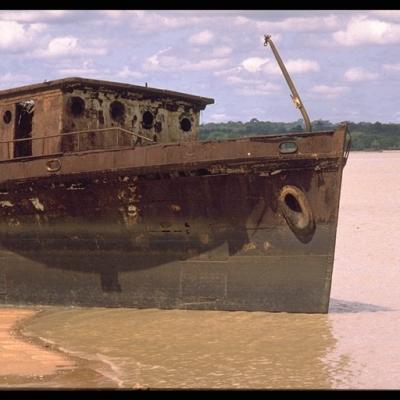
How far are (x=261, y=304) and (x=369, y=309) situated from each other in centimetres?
240

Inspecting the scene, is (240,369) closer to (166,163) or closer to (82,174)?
(166,163)

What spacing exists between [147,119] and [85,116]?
135 cm

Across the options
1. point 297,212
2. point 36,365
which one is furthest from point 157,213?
point 36,365

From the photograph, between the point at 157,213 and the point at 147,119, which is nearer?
the point at 157,213

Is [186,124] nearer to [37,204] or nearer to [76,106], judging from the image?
[76,106]

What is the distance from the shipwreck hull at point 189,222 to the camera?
436 inches

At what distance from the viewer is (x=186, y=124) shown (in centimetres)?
1485

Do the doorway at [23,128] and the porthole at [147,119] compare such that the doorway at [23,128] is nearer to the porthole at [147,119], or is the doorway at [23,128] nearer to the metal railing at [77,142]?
the metal railing at [77,142]

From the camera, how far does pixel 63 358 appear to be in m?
9.42

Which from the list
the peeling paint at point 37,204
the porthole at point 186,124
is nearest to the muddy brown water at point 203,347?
the peeling paint at point 37,204

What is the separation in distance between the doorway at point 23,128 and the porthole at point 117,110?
4.76ft

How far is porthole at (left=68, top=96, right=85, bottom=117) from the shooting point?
42.8 ft

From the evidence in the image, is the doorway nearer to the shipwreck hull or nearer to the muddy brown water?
the shipwreck hull

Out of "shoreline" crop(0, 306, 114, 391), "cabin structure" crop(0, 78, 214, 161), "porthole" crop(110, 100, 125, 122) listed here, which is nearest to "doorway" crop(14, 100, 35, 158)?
"cabin structure" crop(0, 78, 214, 161)
